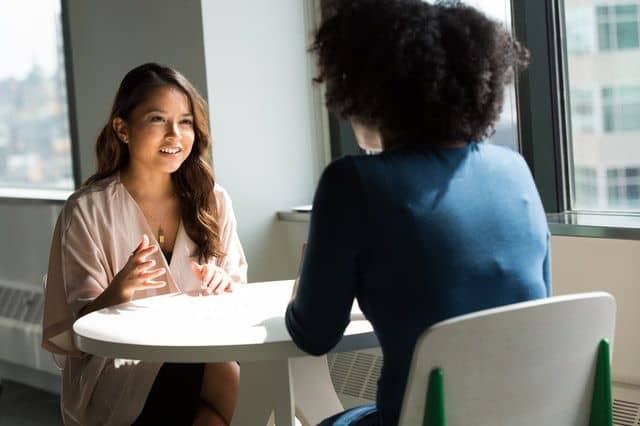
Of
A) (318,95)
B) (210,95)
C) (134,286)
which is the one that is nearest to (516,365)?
(134,286)

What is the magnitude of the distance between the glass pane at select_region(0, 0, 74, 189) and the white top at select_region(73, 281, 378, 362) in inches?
100

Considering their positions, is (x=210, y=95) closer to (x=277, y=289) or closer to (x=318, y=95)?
(x=318, y=95)

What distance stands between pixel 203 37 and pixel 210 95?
21 centimetres

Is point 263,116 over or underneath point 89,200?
over

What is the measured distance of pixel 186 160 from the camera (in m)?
2.74

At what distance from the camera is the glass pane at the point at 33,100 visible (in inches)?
183

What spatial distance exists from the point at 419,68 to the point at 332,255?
322 millimetres

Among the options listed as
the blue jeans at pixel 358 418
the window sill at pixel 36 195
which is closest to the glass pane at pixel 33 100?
the window sill at pixel 36 195

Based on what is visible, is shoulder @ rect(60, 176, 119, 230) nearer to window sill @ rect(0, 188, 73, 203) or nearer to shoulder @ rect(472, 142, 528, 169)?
shoulder @ rect(472, 142, 528, 169)

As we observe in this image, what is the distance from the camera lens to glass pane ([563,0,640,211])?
2758mm

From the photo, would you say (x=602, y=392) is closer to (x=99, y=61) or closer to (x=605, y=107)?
(x=605, y=107)

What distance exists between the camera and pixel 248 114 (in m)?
3.60

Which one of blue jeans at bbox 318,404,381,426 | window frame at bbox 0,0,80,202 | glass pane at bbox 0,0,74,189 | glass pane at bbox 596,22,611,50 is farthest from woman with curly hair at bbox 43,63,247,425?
glass pane at bbox 0,0,74,189

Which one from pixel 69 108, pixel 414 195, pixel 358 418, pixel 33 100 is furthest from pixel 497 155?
pixel 33 100
